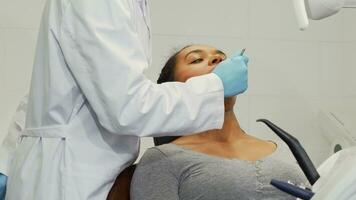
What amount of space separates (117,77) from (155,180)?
1.24ft

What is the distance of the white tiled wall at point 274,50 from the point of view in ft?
7.39

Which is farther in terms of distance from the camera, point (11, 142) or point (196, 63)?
point (196, 63)

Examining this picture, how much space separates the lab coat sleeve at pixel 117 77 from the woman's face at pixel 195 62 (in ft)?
1.28

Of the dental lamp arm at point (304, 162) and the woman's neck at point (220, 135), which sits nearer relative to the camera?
the dental lamp arm at point (304, 162)

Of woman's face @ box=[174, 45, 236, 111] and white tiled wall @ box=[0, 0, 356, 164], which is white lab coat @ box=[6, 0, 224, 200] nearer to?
woman's face @ box=[174, 45, 236, 111]

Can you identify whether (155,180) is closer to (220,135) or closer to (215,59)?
(220,135)

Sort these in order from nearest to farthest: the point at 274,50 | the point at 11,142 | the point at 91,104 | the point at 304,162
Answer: the point at 304,162 → the point at 91,104 → the point at 11,142 → the point at 274,50

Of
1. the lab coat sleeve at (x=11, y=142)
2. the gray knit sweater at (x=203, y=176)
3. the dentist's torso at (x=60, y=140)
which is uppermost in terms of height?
the dentist's torso at (x=60, y=140)

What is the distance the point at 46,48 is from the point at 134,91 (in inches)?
10.6

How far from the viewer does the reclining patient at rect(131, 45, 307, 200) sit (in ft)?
4.66

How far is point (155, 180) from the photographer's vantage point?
1.43 meters

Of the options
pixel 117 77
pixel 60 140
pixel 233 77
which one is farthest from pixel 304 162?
pixel 60 140

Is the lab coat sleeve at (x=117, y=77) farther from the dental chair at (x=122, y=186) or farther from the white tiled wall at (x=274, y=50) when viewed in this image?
the white tiled wall at (x=274, y=50)

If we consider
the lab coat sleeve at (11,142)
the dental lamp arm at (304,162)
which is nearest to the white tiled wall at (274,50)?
the lab coat sleeve at (11,142)
